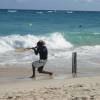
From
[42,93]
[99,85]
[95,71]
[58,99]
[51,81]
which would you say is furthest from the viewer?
[95,71]

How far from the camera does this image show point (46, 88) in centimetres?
1159

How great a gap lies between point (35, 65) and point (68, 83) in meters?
1.71

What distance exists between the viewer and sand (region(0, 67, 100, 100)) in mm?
10180

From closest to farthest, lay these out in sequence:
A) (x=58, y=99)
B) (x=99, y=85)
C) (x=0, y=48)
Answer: (x=58, y=99), (x=99, y=85), (x=0, y=48)

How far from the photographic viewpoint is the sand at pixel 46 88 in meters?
10.2

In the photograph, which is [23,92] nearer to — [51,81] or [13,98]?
[13,98]

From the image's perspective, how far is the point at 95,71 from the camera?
16.1 metres

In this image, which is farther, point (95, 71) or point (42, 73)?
point (95, 71)

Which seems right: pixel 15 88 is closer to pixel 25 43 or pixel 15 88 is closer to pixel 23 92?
pixel 23 92

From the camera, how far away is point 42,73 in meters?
14.4

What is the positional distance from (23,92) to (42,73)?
3512 mm

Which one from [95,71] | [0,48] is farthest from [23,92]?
[0,48]

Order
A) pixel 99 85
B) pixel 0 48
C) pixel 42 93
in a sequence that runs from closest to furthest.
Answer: pixel 42 93 < pixel 99 85 < pixel 0 48

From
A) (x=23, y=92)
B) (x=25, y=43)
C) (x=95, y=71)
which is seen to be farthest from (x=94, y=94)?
(x=25, y=43)
